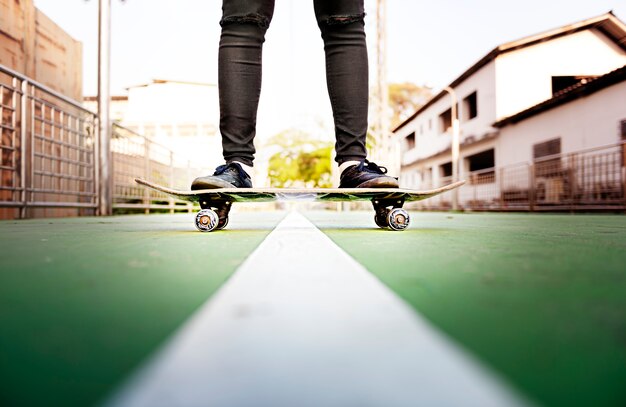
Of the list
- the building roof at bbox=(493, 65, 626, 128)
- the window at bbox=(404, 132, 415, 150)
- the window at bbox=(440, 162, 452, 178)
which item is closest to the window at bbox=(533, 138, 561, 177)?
the building roof at bbox=(493, 65, 626, 128)

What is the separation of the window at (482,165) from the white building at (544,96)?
Answer: 43mm

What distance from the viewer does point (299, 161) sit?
76.7ft

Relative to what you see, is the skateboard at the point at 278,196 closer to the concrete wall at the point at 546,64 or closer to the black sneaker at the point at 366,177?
the black sneaker at the point at 366,177

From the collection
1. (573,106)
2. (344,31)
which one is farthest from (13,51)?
(573,106)

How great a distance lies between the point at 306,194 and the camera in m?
1.97

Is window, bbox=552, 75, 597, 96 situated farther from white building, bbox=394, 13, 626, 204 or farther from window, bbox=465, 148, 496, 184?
window, bbox=465, 148, 496, 184

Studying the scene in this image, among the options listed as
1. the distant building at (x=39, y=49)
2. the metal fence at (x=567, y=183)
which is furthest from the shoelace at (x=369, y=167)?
the metal fence at (x=567, y=183)

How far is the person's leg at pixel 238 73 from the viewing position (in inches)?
72.0

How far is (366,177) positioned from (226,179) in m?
0.55

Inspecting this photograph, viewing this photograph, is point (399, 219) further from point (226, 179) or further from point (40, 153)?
point (40, 153)

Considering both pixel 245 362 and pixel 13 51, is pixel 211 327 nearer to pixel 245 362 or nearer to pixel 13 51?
pixel 245 362

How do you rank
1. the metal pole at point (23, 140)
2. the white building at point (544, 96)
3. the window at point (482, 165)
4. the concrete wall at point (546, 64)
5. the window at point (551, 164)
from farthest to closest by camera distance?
the concrete wall at point (546, 64) < the window at point (482, 165) < the white building at point (544, 96) < the window at point (551, 164) < the metal pole at point (23, 140)

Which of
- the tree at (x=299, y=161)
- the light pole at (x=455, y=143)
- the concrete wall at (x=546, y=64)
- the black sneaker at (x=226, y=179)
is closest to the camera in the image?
the black sneaker at (x=226, y=179)

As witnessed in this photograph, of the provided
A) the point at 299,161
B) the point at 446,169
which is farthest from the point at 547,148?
the point at 299,161
